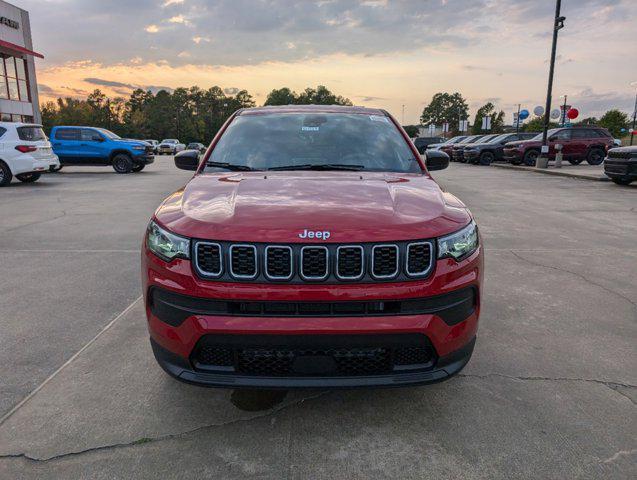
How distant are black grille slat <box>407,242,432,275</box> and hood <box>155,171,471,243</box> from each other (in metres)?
0.05

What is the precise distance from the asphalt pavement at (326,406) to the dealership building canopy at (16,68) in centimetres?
3332

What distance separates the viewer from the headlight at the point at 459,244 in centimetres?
232

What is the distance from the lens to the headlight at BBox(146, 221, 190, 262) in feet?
7.54

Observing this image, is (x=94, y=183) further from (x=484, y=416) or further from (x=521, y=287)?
(x=484, y=416)

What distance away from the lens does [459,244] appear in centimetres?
240

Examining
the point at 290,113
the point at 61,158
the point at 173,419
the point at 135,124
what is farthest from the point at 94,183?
the point at 135,124

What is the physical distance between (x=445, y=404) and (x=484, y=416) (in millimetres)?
208

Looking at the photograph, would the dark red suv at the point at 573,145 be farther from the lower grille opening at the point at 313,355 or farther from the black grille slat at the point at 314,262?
the black grille slat at the point at 314,262

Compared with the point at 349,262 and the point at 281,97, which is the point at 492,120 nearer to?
the point at 281,97

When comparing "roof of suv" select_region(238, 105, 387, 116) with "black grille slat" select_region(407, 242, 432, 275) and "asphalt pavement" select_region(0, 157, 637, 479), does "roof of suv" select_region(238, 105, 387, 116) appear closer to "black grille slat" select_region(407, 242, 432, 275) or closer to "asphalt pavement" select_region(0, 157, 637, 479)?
"asphalt pavement" select_region(0, 157, 637, 479)

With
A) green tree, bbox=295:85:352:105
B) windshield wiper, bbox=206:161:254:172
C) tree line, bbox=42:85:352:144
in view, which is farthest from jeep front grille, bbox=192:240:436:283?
green tree, bbox=295:85:352:105

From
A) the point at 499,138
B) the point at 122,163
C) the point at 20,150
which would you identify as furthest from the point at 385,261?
the point at 499,138

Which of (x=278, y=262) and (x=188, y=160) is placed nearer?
(x=278, y=262)

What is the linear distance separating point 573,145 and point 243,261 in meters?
25.0
